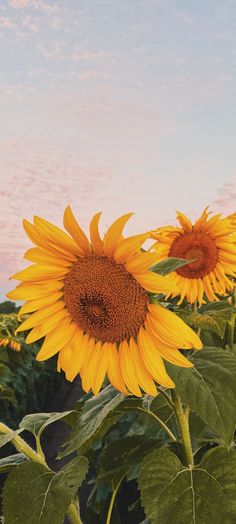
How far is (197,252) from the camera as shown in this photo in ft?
9.80

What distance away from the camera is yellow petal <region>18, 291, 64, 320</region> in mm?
1562

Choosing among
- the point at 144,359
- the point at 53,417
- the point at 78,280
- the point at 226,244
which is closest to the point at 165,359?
the point at 144,359

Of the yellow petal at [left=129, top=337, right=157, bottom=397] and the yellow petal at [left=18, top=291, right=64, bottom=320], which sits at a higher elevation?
the yellow petal at [left=18, top=291, right=64, bottom=320]

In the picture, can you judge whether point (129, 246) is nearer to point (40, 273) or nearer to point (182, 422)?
point (40, 273)

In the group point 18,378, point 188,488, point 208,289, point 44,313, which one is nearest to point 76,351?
point 44,313

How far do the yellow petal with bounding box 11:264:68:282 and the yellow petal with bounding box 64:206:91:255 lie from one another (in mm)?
104

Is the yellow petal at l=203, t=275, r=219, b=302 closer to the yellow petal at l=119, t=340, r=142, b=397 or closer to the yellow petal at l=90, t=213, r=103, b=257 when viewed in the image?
the yellow petal at l=119, t=340, r=142, b=397

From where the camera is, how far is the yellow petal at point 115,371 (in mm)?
1550

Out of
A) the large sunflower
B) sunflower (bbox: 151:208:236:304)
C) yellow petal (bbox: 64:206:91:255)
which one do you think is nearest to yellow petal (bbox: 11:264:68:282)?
the large sunflower

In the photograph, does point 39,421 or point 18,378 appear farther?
point 18,378

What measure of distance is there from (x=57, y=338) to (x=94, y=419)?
0.24m

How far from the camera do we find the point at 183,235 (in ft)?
9.96

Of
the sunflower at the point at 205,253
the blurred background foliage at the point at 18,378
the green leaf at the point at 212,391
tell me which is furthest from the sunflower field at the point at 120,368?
the blurred background foliage at the point at 18,378

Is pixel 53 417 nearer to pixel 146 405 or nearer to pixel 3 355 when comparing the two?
pixel 146 405
